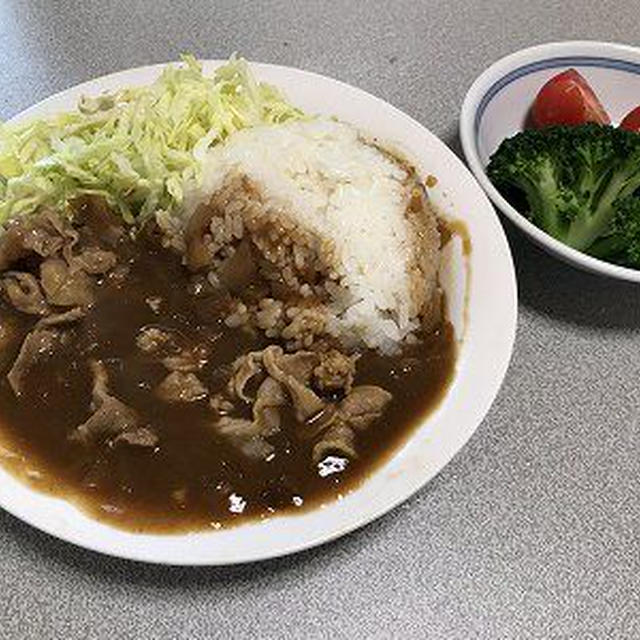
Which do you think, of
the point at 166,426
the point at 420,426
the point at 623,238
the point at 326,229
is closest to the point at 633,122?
the point at 623,238

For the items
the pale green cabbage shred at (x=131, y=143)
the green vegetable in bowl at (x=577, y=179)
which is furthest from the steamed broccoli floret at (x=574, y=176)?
the pale green cabbage shred at (x=131, y=143)

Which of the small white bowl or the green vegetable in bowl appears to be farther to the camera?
the small white bowl

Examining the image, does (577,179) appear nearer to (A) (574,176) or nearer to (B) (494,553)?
(A) (574,176)

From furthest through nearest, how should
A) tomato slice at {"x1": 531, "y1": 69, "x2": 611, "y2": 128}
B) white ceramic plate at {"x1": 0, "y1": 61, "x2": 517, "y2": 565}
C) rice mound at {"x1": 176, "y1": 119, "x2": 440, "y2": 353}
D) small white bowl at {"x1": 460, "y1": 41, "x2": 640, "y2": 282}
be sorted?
tomato slice at {"x1": 531, "y1": 69, "x2": 611, "y2": 128}
small white bowl at {"x1": 460, "y1": 41, "x2": 640, "y2": 282}
rice mound at {"x1": 176, "y1": 119, "x2": 440, "y2": 353}
white ceramic plate at {"x1": 0, "y1": 61, "x2": 517, "y2": 565}

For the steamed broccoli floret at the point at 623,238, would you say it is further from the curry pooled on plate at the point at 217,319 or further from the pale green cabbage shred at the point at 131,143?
the pale green cabbage shred at the point at 131,143

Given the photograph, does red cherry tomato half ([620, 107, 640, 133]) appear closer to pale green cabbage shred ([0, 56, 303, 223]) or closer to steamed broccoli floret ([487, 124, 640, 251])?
steamed broccoli floret ([487, 124, 640, 251])

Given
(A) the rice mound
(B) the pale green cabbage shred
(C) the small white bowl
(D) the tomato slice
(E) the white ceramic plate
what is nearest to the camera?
(E) the white ceramic plate

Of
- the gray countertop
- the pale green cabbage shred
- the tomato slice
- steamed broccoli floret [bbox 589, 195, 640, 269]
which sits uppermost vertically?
the pale green cabbage shred

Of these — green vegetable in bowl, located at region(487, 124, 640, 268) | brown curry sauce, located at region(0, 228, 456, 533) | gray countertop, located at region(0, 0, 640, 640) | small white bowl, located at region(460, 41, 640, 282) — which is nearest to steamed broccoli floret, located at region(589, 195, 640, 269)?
green vegetable in bowl, located at region(487, 124, 640, 268)
